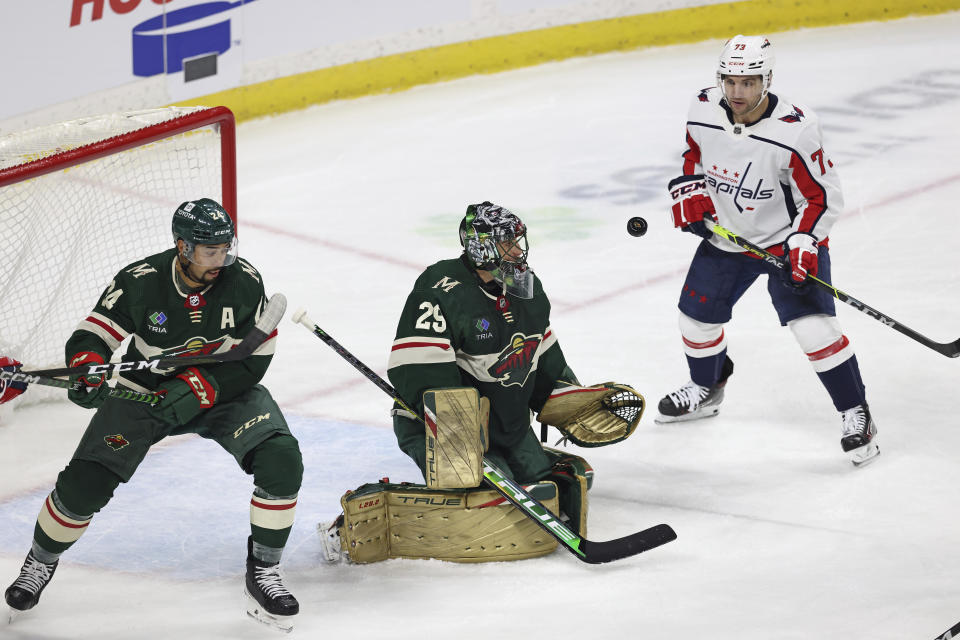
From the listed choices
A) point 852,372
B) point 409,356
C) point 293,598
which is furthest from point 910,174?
point 293,598

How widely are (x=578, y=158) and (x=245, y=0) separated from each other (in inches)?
73.3

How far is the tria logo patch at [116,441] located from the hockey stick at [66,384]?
104 millimetres

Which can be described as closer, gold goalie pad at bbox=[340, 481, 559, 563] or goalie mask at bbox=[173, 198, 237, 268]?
goalie mask at bbox=[173, 198, 237, 268]

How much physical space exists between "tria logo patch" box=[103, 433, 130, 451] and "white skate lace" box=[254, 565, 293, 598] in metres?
0.42

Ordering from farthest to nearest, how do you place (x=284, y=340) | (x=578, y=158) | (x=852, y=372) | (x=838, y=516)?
(x=578, y=158), (x=284, y=340), (x=852, y=372), (x=838, y=516)

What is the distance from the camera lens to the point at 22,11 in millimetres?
6242

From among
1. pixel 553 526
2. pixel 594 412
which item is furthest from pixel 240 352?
pixel 594 412

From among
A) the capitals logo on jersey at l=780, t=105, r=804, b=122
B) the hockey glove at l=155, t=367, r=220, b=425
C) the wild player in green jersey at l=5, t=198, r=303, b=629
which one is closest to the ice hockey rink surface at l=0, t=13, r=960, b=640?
the wild player in green jersey at l=5, t=198, r=303, b=629

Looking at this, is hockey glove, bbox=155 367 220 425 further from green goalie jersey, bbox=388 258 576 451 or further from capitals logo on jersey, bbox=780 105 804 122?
capitals logo on jersey, bbox=780 105 804 122

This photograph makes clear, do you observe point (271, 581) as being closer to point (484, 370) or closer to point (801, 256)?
point (484, 370)

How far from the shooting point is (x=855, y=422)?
13.5 feet

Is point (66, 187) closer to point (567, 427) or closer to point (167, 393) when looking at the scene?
point (167, 393)

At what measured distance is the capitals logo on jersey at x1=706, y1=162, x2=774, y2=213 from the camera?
4141 mm

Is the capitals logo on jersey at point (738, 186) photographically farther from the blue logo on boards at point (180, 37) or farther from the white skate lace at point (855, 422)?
the blue logo on boards at point (180, 37)
